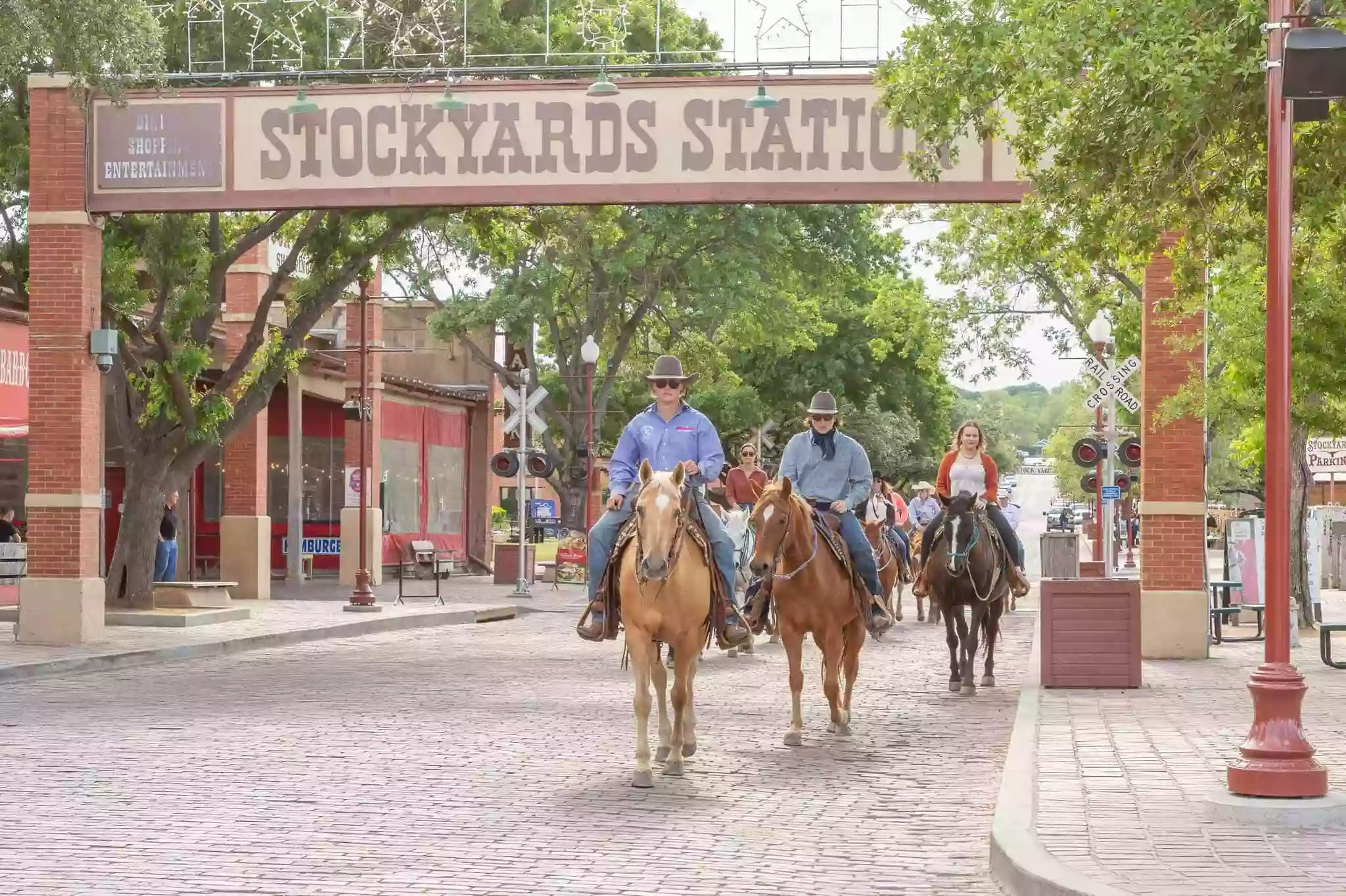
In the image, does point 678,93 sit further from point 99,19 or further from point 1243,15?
point 1243,15

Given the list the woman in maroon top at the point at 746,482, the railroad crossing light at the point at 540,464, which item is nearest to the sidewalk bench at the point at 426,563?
the railroad crossing light at the point at 540,464

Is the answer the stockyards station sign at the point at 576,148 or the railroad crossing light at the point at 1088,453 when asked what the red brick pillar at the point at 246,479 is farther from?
the railroad crossing light at the point at 1088,453

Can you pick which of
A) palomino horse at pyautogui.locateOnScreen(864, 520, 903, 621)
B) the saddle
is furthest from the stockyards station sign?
the saddle

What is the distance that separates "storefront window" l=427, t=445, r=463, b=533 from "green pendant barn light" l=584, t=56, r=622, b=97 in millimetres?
26823

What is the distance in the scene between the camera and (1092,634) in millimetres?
17000

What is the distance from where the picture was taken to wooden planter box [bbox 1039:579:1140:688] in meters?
16.9

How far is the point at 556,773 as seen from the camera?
11.6 meters

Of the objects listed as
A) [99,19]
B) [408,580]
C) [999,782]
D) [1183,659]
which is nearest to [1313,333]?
[1183,659]

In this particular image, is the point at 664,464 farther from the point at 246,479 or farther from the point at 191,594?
the point at 246,479

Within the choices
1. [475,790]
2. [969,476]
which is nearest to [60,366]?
[969,476]

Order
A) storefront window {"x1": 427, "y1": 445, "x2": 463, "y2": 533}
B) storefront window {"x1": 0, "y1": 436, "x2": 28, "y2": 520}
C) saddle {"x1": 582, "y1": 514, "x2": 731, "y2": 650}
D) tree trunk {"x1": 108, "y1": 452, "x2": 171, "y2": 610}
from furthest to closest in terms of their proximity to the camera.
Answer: storefront window {"x1": 427, "y1": 445, "x2": 463, "y2": 533} < storefront window {"x1": 0, "y1": 436, "x2": 28, "y2": 520} < tree trunk {"x1": 108, "y1": 452, "x2": 171, "y2": 610} < saddle {"x1": 582, "y1": 514, "x2": 731, "y2": 650}

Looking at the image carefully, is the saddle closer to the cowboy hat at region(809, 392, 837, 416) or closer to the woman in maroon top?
the cowboy hat at region(809, 392, 837, 416)

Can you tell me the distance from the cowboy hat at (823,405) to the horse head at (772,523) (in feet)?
5.02

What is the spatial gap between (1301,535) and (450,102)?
12284 millimetres
